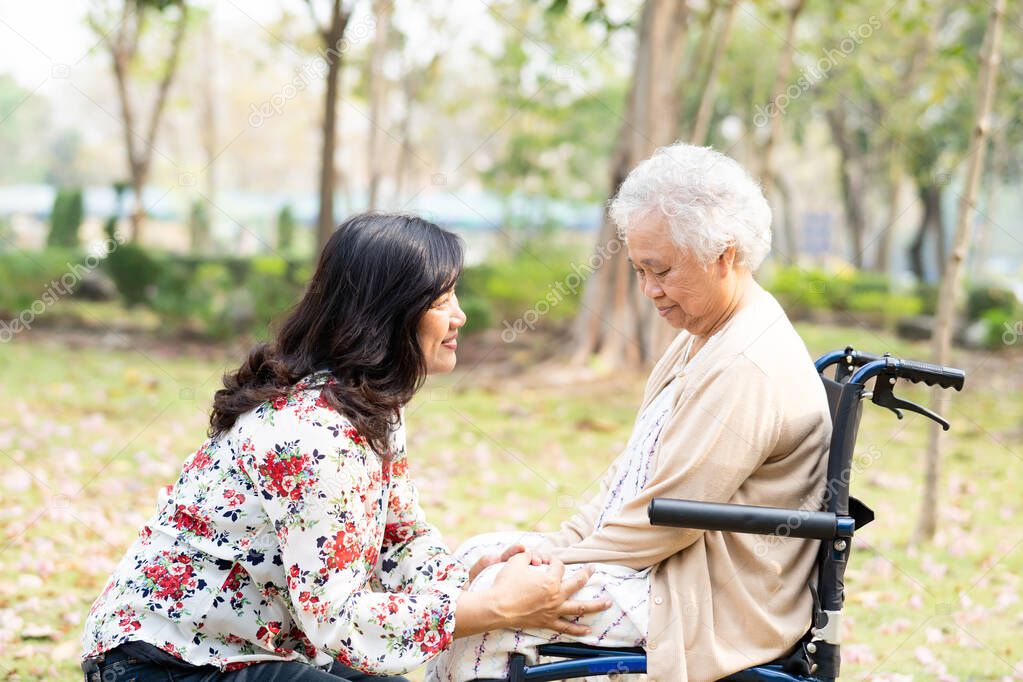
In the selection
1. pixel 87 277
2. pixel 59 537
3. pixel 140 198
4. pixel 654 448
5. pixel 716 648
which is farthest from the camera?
pixel 140 198

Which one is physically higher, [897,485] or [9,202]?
[9,202]

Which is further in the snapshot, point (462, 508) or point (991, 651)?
point (462, 508)

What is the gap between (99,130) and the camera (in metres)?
46.3

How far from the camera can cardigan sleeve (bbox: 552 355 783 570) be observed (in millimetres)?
2045

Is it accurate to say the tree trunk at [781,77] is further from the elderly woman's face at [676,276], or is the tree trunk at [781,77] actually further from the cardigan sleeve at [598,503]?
the elderly woman's face at [676,276]

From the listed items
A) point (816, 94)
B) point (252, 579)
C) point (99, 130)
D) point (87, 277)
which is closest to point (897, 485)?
point (252, 579)

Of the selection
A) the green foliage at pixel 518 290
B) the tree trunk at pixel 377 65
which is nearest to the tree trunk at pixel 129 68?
the tree trunk at pixel 377 65

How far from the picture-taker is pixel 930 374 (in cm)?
206

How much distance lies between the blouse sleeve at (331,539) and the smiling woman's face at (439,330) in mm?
260

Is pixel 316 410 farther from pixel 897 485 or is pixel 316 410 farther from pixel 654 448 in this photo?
pixel 897 485

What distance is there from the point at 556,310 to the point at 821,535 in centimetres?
1028

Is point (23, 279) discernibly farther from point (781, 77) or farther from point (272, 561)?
point (272, 561)

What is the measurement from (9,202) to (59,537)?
3036 centimetres

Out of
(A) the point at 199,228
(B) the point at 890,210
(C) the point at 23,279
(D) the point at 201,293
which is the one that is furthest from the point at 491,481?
(B) the point at 890,210
